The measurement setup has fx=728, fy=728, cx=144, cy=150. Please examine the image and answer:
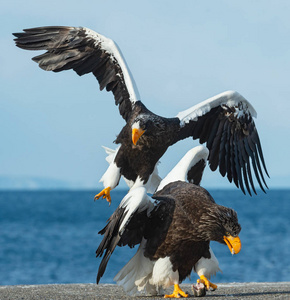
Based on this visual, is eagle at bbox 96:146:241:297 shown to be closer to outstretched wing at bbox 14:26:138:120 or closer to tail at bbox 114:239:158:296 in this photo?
tail at bbox 114:239:158:296

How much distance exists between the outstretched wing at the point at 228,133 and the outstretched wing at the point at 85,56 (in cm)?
85

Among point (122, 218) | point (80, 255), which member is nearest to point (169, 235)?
point (122, 218)

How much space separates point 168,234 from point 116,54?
9.70ft

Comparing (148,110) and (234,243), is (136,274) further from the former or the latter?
(148,110)

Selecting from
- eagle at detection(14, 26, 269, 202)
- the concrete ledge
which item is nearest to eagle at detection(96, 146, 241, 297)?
the concrete ledge

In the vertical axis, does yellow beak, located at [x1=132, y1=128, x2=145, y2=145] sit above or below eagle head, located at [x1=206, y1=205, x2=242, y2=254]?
above

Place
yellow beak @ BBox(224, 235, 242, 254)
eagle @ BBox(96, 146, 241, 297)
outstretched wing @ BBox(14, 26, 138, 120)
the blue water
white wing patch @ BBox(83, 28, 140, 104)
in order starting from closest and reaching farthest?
yellow beak @ BBox(224, 235, 242, 254) → eagle @ BBox(96, 146, 241, 297) → white wing patch @ BBox(83, 28, 140, 104) → outstretched wing @ BBox(14, 26, 138, 120) → the blue water

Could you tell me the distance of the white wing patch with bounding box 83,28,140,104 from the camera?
889 cm

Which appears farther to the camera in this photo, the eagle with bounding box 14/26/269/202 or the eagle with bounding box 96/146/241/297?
the eagle with bounding box 14/26/269/202

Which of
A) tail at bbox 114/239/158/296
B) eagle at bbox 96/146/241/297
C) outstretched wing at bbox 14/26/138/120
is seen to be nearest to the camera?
eagle at bbox 96/146/241/297

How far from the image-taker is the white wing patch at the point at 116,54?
8891 millimetres

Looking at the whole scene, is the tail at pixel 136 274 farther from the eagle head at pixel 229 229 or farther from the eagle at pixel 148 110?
the eagle at pixel 148 110

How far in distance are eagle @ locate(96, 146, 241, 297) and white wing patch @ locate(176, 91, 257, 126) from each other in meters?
1.66

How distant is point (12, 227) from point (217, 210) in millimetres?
47441
